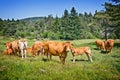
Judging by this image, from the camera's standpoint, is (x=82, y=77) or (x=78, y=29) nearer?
(x=82, y=77)

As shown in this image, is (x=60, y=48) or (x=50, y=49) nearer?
(x=60, y=48)

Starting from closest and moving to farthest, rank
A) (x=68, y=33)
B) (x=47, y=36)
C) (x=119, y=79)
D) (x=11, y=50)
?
(x=119, y=79) < (x=11, y=50) < (x=68, y=33) < (x=47, y=36)

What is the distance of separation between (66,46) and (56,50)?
3.60 feet

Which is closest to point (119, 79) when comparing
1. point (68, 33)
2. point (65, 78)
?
point (65, 78)

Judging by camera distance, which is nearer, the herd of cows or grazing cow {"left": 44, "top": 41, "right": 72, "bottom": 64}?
grazing cow {"left": 44, "top": 41, "right": 72, "bottom": 64}

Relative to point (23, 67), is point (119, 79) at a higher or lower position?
lower

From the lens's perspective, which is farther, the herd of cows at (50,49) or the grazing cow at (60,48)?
the herd of cows at (50,49)

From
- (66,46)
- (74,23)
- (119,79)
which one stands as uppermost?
(74,23)

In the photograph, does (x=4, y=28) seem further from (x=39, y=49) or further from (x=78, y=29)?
(x=39, y=49)

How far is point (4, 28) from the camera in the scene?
112 meters

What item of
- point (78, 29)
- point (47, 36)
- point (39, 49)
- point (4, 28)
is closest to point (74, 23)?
point (78, 29)

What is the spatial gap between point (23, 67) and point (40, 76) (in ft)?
5.87

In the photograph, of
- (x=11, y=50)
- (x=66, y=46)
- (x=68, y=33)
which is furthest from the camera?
(x=68, y=33)

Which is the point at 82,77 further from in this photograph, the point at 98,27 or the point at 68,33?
the point at 98,27
